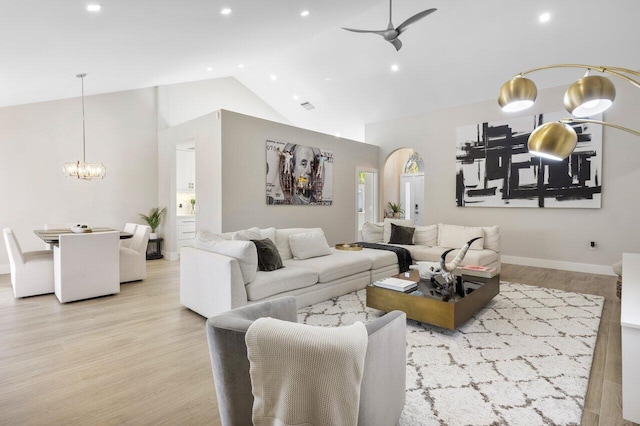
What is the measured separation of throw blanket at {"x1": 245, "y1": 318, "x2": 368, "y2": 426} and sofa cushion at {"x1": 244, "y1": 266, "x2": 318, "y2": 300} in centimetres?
207

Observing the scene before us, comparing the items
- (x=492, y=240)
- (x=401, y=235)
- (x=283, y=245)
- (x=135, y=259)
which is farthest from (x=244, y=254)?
(x=492, y=240)

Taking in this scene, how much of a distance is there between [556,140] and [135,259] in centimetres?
529

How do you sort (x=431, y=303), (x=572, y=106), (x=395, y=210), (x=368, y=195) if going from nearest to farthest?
(x=572, y=106) → (x=431, y=303) → (x=368, y=195) → (x=395, y=210)

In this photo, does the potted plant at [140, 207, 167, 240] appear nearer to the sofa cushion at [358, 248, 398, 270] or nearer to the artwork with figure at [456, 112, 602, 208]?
the sofa cushion at [358, 248, 398, 270]

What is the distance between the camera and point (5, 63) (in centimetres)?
327

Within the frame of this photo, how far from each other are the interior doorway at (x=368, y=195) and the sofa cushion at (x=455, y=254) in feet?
10.9

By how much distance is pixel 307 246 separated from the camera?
438 centimetres

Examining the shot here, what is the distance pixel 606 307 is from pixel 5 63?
696 cm

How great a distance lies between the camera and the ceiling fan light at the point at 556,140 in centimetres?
180

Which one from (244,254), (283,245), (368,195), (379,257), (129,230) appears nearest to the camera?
(244,254)

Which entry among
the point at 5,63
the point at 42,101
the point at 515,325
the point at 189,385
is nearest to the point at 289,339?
the point at 189,385

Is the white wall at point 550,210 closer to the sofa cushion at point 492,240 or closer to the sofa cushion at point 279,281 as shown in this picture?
the sofa cushion at point 492,240

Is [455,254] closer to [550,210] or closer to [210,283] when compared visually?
[550,210]

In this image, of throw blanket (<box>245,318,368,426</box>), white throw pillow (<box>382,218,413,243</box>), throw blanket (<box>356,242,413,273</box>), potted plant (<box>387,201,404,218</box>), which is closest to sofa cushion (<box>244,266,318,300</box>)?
throw blanket (<box>356,242,413,273</box>)
